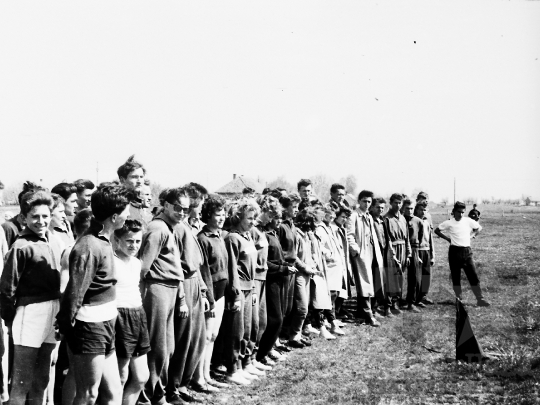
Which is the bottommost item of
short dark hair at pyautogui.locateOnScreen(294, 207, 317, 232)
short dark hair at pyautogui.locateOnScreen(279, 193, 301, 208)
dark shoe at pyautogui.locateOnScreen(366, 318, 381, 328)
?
dark shoe at pyautogui.locateOnScreen(366, 318, 381, 328)

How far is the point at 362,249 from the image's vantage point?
10586 mm

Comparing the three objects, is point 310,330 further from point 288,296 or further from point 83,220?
point 83,220

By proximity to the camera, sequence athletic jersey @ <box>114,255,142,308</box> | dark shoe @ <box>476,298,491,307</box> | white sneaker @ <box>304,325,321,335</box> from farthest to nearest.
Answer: dark shoe @ <box>476,298,491,307</box> < white sneaker @ <box>304,325,321,335</box> < athletic jersey @ <box>114,255,142,308</box>

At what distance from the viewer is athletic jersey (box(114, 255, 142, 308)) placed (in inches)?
179

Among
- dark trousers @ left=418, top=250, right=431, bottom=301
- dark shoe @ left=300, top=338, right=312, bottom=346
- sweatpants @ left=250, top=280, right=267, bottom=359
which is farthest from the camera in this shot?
dark trousers @ left=418, top=250, right=431, bottom=301

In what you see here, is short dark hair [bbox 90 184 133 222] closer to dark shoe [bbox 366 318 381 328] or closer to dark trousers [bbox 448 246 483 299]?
dark shoe [bbox 366 318 381 328]

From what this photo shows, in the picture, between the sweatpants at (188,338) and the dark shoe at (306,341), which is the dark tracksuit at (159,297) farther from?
the dark shoe at (306,341)

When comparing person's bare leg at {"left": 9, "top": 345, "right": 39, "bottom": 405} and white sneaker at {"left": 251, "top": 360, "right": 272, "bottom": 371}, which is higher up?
person's bare leg at {"left": 9, "top": 345, "right": 39, "bottom": 405}

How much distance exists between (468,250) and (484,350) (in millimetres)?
4769

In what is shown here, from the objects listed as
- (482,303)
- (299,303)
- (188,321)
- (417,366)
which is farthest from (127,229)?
(482,303)

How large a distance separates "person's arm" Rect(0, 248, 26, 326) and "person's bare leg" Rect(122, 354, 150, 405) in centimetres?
103

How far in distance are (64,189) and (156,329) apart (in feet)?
7.05

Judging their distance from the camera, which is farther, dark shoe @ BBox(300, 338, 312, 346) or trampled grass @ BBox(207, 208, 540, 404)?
dark shoe @ BBox(300, 338, 312, 346)

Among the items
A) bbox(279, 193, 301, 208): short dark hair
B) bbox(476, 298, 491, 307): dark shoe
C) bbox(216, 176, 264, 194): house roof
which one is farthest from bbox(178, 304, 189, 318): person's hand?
bbox(216, 176, 264, 194): house roof
